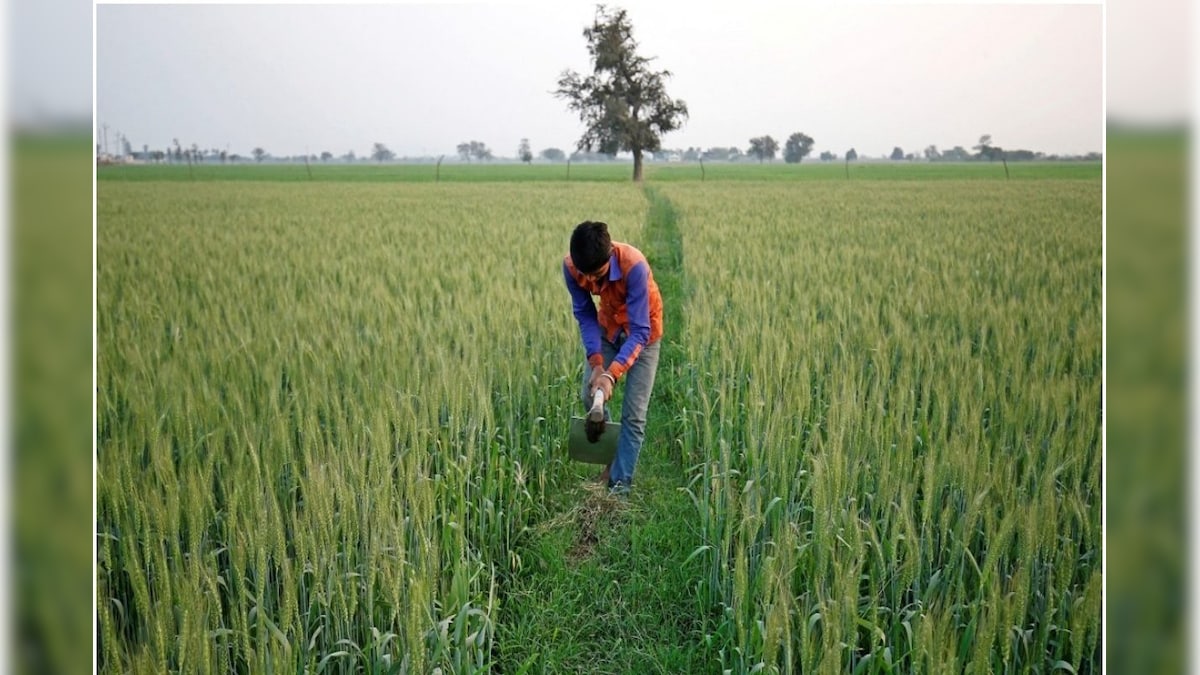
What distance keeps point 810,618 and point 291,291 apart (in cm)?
336

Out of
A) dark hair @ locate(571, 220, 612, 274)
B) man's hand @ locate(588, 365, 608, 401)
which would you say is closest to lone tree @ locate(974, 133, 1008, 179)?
dark hair @ locate(571, 220, 612, 274)

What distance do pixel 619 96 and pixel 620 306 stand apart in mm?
921

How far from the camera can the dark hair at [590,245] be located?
3.34 m

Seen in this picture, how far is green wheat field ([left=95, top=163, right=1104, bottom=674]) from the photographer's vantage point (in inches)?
96.7

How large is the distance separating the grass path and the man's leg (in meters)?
0.12

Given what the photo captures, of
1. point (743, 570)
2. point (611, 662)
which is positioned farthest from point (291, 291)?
point (743, 570)

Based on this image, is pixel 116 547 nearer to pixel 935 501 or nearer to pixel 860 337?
pixel 935 501

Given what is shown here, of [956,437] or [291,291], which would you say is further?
[291,291]

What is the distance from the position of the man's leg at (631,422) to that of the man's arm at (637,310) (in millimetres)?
206

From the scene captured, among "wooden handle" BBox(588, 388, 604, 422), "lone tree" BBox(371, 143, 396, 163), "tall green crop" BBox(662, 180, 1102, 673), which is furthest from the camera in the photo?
"lone tree" BBox(371, 143, 396, 163)

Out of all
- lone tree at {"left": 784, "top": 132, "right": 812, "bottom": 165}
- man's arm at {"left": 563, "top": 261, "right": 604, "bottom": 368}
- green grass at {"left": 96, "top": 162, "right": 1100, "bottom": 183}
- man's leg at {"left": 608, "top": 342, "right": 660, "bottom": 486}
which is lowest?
man's leg at {"left": 608, "top": 342, "right": 660, "bottom": 486}

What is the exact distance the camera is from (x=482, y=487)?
11.1 feet
